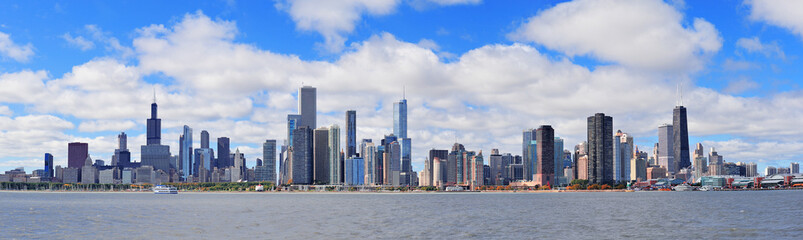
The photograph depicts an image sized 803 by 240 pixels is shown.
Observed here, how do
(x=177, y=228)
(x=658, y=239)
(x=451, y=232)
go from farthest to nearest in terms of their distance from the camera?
(x=177, y=228) → (x=451, y=232) → (x=658, y=239)

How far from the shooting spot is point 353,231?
101312 mm

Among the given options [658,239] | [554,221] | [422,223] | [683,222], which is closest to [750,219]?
[683,222]

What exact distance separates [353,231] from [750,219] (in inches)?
2852

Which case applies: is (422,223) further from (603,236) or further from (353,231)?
(603,236)

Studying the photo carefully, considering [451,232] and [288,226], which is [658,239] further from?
[288,226]

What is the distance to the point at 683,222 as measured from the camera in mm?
119438

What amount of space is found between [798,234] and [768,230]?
23.7 feet

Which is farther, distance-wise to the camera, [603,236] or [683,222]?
[683,222]

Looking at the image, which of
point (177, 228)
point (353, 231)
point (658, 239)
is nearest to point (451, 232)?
point (353, 231)

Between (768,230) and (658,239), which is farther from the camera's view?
(768,230)

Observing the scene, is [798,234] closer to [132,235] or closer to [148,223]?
[132,235]

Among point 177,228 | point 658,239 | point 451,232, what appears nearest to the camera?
point 658,239

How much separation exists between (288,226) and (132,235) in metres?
24.4

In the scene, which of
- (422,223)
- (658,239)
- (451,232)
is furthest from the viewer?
(422,223)
